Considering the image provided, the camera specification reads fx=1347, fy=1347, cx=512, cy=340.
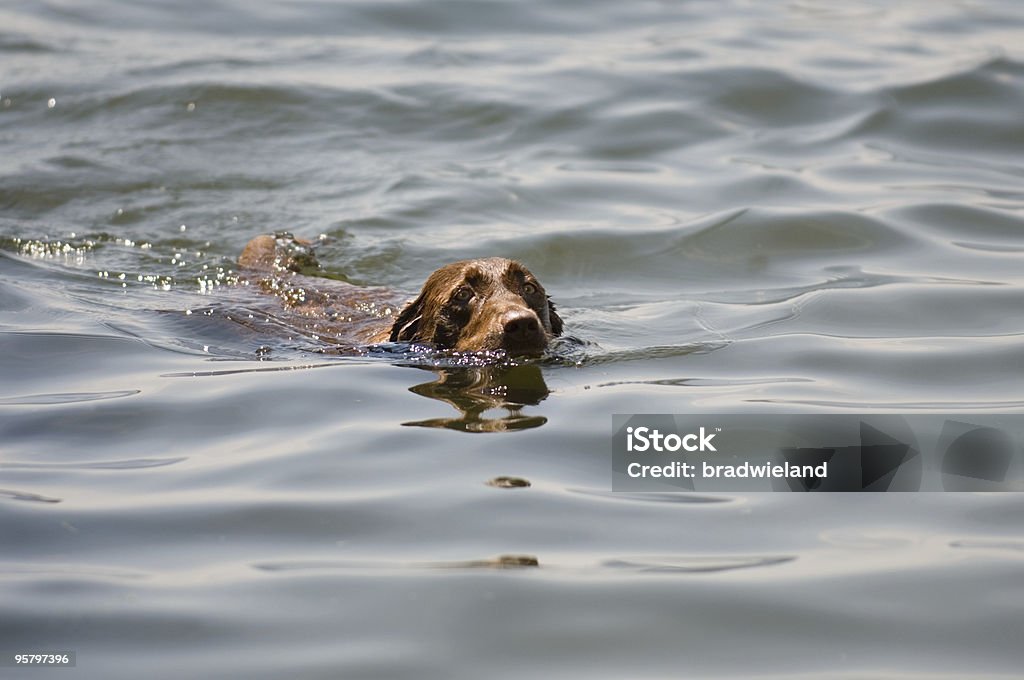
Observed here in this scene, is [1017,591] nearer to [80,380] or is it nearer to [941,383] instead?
[941,383]

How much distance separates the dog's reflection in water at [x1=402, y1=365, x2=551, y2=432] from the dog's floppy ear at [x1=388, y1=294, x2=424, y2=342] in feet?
1.89

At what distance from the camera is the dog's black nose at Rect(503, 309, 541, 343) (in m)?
7.34

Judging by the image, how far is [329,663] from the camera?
13.5ft

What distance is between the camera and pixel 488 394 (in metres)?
6.94

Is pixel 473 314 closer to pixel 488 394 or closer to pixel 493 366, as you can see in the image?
pixel 493 366

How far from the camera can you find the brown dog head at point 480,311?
7.42m

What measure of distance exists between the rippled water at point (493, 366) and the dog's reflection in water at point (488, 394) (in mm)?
32

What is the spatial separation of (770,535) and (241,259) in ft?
19.7

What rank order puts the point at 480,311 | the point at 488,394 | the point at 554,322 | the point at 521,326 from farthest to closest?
the point at 554,322, the point at 480,311, the point at 521,326, the point at 488,394

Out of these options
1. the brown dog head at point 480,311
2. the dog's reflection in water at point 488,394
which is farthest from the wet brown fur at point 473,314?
the dog's reflection in water at point 488,394

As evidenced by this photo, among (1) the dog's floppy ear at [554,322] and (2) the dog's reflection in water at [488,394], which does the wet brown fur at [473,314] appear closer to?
(1) the dog's floppy ear at [554,322]

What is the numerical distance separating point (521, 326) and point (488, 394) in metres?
0.57

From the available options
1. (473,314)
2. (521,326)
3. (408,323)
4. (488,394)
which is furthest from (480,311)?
(488,394)

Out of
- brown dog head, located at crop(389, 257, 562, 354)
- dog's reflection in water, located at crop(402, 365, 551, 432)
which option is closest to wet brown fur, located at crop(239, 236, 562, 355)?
brown dog head, located at crop(389, 257, 562, 354)
